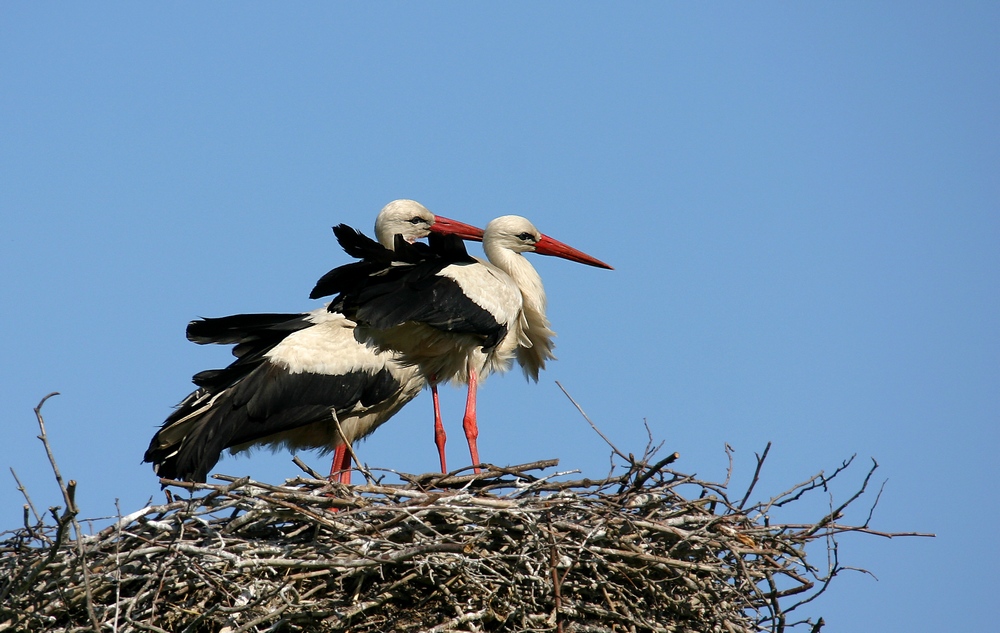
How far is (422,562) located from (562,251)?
320cm

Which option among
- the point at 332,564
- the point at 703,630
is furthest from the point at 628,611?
the point at 332,564

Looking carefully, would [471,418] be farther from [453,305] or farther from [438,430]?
[453,305]

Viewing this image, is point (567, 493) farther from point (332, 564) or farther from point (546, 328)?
point (546, 328)

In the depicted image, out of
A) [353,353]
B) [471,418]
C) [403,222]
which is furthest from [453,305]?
[403,222]

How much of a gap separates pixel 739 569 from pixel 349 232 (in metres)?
2.51

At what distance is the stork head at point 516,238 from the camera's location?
7110mm

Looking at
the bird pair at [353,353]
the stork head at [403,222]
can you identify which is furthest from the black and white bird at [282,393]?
the stork head at [403,222]

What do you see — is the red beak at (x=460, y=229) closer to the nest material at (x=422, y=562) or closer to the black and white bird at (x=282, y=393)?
the black and white bird at (x=282, y=393)

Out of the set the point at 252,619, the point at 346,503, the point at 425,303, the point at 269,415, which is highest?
the point at 425,303

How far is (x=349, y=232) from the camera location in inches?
240

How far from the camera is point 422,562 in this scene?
4.45 meters

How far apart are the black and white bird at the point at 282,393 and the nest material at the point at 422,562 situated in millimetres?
1283

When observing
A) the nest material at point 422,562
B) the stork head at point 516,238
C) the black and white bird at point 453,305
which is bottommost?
the nest material at point 422,562

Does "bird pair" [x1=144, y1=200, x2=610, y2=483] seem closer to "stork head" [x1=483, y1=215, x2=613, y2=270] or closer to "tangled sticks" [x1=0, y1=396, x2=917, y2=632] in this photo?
"stork head" [x1=483, y1=215, x2=613, y2=270]
